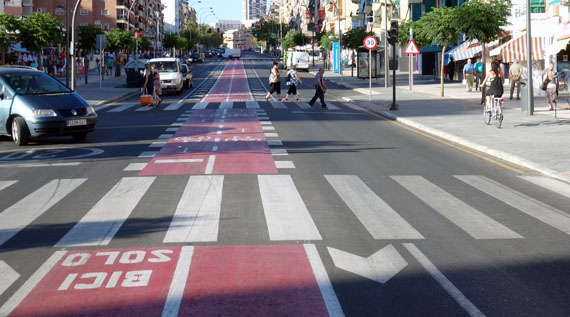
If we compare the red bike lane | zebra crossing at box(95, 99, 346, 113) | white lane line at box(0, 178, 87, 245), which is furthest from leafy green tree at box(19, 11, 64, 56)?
white lane line at box(0, 178, 87, 245)

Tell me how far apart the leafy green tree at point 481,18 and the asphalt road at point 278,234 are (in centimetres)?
1813

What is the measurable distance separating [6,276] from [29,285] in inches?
15.0

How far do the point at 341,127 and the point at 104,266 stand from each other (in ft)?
47.0

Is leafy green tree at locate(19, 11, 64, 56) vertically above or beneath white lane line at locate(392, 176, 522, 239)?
above

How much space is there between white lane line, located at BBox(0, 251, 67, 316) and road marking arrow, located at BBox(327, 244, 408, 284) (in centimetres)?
234

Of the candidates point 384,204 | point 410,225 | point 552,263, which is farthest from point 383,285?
point 384,204

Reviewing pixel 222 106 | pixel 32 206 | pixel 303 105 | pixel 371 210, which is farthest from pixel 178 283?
pixel 303 105

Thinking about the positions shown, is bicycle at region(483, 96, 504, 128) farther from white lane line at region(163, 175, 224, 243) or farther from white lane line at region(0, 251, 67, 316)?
white lane line at region(0, 251, 67, 316)

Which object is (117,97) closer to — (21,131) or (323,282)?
(21,131)

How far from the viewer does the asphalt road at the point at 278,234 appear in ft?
17.6

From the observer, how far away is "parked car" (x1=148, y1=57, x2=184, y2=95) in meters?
39.5

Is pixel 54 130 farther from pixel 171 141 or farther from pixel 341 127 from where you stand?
pixel 341 127

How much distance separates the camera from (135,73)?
47.3 meters

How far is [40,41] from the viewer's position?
1700 inches
